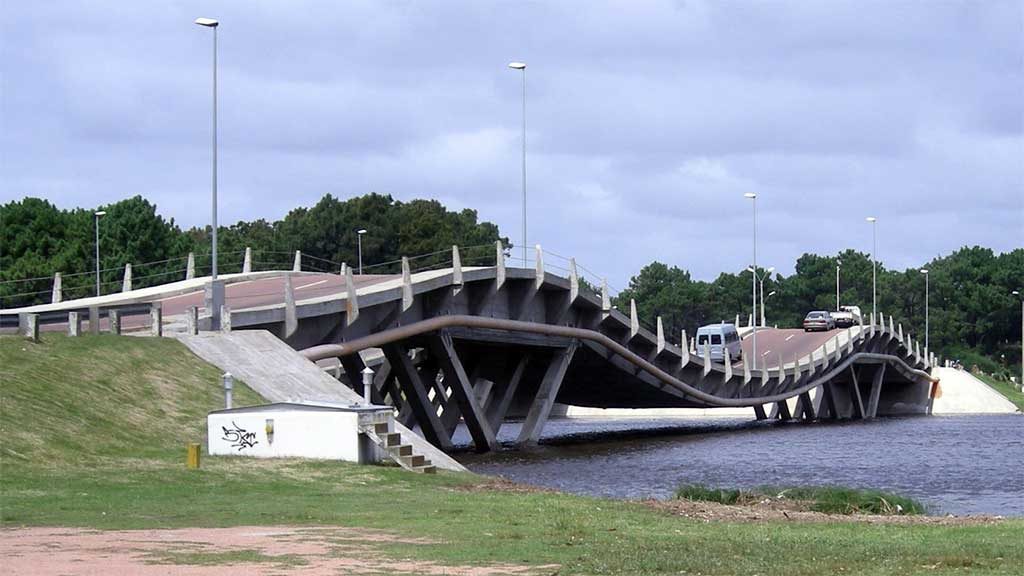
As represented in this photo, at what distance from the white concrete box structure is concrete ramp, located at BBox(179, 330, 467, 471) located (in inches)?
243

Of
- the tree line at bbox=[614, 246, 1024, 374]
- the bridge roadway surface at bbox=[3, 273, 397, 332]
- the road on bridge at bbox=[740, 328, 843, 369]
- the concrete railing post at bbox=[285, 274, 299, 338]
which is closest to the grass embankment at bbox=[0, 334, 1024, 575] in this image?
the concrete railing post at bbox=[285, 274, 299, 338]

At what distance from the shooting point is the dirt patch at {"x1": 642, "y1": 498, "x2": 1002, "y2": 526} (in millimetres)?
25312

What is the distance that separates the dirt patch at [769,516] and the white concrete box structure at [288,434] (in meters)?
6.77

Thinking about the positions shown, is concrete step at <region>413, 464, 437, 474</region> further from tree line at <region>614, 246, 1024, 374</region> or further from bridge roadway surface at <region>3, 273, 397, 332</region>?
tree line at <region>614, 246, 1024, 374</region>

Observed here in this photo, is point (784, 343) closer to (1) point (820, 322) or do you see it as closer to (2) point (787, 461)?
(1) point (820, 322)

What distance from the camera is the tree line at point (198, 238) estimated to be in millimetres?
106438

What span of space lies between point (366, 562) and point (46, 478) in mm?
A: 11109

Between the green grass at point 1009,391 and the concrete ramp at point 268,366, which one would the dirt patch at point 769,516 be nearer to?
the concrete ramp at point 268,366

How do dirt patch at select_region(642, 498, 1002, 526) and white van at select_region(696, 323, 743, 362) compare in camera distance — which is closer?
dirt patch at select_region(642, 498, 1002, 526)

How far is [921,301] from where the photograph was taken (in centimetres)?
19438

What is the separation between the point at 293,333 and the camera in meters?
47.5

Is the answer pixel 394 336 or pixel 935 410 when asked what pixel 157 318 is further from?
pixel 935 410

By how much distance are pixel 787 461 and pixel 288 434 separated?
32.7 m

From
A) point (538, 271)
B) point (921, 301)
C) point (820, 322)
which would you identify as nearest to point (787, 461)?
point (538, 271)
